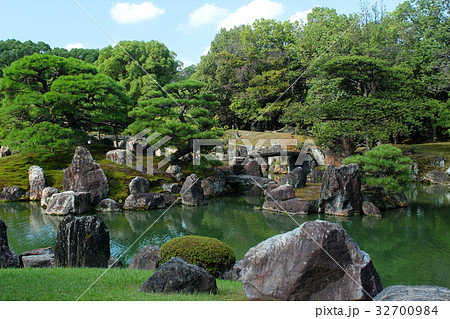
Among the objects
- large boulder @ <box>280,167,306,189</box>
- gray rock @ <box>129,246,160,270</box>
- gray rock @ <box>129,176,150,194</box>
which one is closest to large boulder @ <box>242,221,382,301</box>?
gray rock @ <box>129,246,160,270</box>

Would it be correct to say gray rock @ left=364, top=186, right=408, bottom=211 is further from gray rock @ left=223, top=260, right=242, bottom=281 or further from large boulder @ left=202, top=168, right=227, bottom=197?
gray rock @ left=223, top=260, right=242, bottom=281

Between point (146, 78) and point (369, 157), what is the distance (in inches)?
847

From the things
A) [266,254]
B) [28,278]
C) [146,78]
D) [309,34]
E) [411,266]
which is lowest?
[411,266]

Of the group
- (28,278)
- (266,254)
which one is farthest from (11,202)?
(266,254)

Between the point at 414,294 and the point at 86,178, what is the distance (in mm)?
15908

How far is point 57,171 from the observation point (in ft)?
65.6

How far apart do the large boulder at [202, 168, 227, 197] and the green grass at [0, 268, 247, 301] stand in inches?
531

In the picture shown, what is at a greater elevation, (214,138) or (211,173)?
(214,138)

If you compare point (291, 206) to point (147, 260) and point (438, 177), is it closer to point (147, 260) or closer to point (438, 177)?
point (147, 260)

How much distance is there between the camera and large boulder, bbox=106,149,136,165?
21.8m

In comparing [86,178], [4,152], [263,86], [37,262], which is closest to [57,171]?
[86,178]

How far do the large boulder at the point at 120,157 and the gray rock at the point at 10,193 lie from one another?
5.09 meters

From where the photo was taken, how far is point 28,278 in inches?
245

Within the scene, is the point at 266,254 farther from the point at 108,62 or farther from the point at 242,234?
the point at 108,62
